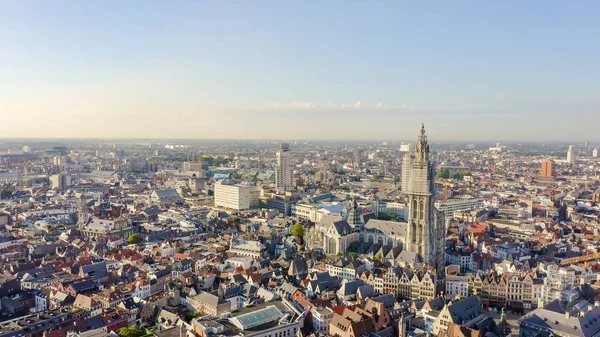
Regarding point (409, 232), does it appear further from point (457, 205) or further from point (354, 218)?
point (457, 205)

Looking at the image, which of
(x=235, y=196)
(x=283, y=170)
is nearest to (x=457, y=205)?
(x=283, y=170)

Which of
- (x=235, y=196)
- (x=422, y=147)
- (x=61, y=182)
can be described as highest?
(x=422, y=147)

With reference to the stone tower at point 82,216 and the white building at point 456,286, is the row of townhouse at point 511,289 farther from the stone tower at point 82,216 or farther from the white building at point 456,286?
the stone tower at point 82,216

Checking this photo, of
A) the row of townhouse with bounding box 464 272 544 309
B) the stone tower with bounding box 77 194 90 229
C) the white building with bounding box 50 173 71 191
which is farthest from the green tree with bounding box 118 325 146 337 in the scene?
the white building with bounding box 50 173 71 191

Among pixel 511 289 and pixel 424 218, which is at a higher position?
pixel 424 218

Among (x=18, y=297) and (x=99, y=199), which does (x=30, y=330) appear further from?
(x=99, y=199)

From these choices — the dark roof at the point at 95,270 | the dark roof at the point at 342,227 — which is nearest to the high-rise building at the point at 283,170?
the dark roof at the point at 342,227

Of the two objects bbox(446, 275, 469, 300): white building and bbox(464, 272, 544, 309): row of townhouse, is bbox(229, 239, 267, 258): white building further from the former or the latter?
bbox(464, 272, 544, 309): row of townhouse
